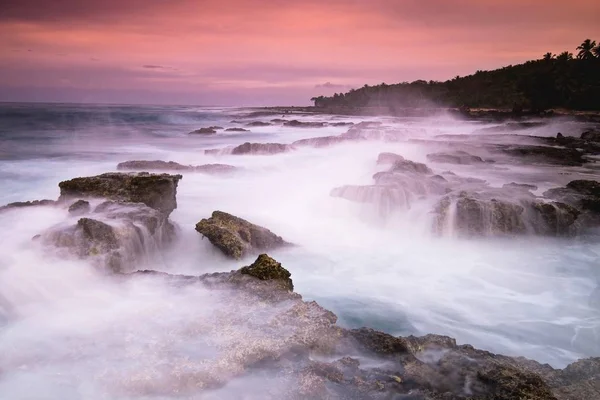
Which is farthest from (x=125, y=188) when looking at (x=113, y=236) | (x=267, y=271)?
(x=267, y=271)

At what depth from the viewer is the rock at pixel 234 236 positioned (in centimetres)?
851

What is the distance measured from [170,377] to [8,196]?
13069 millimetres

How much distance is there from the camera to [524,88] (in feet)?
223

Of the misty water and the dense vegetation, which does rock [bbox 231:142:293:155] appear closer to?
the misty water

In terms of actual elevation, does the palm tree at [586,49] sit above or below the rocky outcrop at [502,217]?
above

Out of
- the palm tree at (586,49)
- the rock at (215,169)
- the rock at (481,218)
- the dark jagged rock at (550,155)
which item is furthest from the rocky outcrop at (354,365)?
the palm tree at (586,49)

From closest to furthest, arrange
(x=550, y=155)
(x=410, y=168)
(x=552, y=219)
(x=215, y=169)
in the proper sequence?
(x=552, y=219) → (x=410, y=168) → (x=215, y=169) → (x=550, y=155)

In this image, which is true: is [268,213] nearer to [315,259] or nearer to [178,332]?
[315,259]

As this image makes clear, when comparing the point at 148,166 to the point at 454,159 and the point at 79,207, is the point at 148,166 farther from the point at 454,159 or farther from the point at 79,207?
the point at 454,159

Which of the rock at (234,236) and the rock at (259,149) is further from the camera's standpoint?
the rock at (259,149)

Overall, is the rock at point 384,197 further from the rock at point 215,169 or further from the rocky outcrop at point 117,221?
the rock at point 215,169

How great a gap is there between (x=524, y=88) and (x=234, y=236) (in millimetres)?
71394

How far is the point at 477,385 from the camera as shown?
4.19 meters

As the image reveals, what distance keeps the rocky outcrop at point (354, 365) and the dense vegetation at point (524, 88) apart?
176 ft
